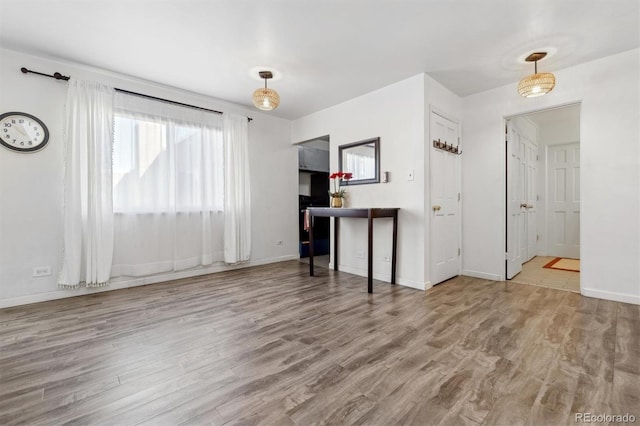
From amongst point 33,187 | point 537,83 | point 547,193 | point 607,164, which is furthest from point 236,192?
point 547,193

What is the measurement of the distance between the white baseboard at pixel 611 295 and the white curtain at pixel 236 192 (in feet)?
13.9

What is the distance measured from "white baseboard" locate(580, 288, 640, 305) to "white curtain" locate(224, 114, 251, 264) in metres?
4.24

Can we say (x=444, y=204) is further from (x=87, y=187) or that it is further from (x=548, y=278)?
(x=87, y=187)

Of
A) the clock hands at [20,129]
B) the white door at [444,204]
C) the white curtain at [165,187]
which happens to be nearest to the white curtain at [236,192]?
the white curtain at [165,187]

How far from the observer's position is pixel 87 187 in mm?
3074

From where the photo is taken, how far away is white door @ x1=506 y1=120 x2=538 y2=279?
3715mm

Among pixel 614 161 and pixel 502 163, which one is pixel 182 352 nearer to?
pixel 502 163

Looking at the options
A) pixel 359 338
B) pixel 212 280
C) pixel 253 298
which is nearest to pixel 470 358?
pixel 359 338

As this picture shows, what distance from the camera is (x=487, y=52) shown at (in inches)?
109

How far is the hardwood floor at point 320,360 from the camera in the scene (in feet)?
4.32

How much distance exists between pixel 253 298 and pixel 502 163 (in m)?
3.50

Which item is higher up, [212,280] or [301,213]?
[301,213]

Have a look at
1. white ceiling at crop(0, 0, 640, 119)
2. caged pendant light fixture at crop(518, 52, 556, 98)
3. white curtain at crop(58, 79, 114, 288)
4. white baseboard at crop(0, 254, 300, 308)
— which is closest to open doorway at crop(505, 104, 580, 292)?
caged pendant light fixture at crop(518, 52, 556, 98)

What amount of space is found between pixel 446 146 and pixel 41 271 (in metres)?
4.84
